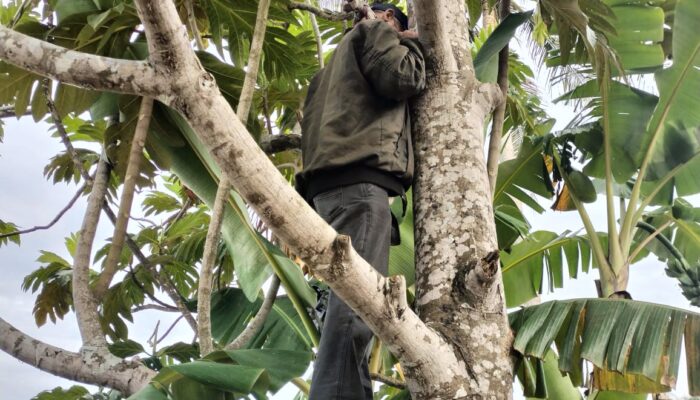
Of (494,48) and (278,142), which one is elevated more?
(494,48)

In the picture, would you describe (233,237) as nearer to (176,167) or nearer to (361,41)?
(176,167)

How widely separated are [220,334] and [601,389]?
1767 millimetres

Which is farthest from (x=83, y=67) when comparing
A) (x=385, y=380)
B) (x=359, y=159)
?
(x=385, y=380)

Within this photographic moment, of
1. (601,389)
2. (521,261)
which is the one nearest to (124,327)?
(521,261)

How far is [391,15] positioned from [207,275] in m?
1.30

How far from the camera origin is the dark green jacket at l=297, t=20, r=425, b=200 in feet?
7.59

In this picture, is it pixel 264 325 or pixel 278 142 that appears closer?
pixel 278 142

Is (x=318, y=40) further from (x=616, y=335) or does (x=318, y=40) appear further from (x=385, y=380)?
(x=616, y=335)

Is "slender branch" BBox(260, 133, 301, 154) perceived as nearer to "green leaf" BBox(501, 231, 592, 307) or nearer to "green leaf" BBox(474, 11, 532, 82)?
"green leaf" BBox(474, 11, 532, 82)

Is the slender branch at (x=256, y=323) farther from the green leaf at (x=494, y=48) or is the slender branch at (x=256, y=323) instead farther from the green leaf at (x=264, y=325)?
the green leaf at (x=494, y=48)

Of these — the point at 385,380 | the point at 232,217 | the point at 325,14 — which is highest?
the point at 325,14

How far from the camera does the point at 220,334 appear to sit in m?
3.57

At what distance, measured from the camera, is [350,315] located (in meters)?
2.14

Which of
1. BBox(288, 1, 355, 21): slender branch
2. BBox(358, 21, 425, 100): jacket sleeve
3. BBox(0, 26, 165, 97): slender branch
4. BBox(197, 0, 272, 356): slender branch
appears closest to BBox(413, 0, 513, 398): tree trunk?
BBox(358, 21, 425, 100): jacket sleeve
